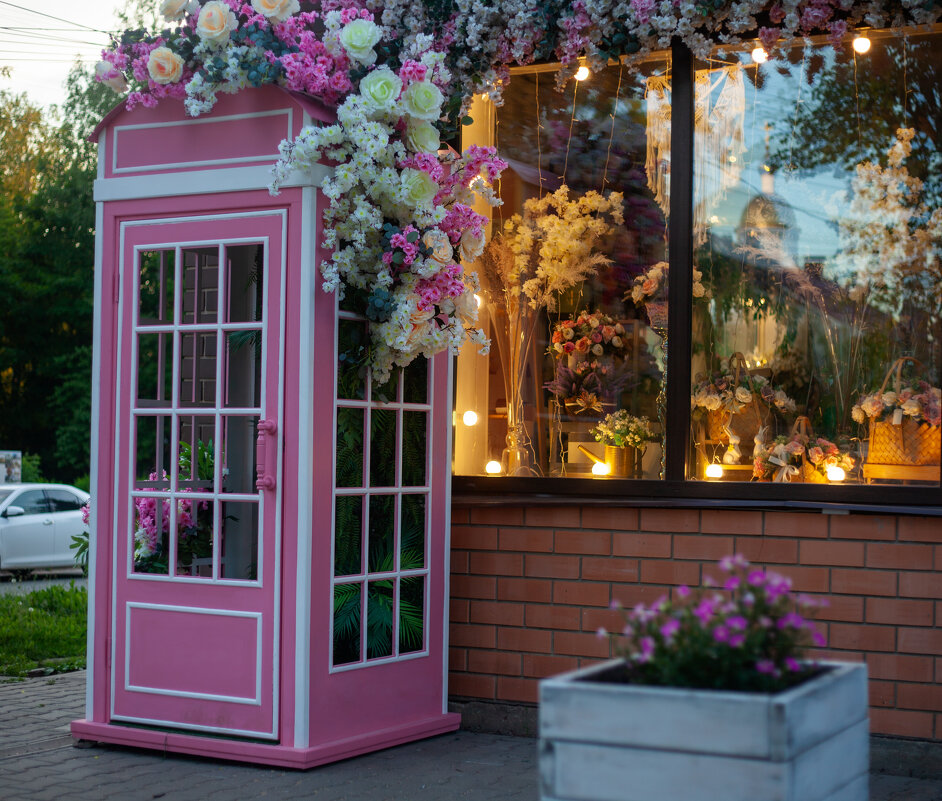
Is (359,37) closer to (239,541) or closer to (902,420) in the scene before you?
(239,541)

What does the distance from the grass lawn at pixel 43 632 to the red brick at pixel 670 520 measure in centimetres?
446

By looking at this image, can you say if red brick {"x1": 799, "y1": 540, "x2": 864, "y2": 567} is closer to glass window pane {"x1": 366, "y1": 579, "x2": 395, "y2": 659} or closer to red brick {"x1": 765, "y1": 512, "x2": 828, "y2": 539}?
red brick {"x1": 765, "y1": 512, "x2": 828, "y2": 539}

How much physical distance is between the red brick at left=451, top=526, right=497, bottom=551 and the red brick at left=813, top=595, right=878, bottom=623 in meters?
1.64

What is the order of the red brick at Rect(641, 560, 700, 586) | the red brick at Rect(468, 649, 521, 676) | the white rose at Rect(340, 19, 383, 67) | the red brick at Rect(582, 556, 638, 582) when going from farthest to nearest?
the red brick at Rect(468, 649, 521, 676)
the red brick at Rect(582, 556, 638, 582)
the red brick at Rect(641, 560, 700, 586)
the white rose at Rect(340, 19, 383, 67)

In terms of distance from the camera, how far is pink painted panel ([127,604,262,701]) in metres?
5.42

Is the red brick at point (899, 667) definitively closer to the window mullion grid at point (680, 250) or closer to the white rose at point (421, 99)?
the window mullion grid at point (680, 250)

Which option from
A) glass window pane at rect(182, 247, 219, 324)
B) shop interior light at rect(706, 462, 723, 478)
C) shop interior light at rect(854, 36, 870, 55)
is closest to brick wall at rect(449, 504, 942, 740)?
shop interior light at rect(706, 462, 723, 478)

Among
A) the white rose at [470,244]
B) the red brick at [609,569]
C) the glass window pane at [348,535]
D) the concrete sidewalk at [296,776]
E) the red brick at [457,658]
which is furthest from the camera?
the red brick at [457,658]

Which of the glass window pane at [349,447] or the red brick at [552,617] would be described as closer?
the glass window pane at [349,447]

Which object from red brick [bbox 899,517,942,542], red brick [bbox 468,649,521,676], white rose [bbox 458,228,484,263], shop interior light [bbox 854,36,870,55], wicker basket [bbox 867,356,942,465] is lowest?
red brick [bbox 468,649,521,676]

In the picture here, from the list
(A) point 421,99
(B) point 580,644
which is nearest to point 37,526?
(B) point 580,644

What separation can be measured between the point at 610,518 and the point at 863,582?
121cm

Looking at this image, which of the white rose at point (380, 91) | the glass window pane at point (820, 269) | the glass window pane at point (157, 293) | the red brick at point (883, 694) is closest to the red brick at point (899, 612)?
the red brick at point (883, 694)

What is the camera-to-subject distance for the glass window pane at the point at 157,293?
5.79m
